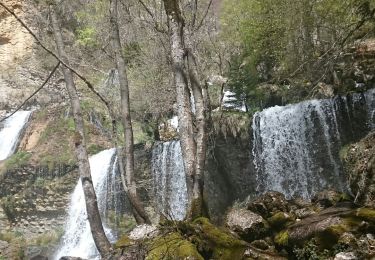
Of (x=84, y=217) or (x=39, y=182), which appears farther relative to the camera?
(x=39, y=182)

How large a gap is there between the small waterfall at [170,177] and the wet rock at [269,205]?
29.6ft

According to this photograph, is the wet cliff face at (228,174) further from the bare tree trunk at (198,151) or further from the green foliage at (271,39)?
the bare tree trunk at (198,151)

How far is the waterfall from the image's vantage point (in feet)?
76.2

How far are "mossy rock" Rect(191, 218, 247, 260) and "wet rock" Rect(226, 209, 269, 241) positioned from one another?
391mm

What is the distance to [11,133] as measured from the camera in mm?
24078

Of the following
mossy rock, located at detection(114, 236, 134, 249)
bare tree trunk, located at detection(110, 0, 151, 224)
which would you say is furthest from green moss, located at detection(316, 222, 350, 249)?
bare tree trunk, located at detection(110, 0, 151, 224)

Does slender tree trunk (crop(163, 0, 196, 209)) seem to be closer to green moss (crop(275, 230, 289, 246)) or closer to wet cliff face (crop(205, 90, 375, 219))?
green moss (crop(275, 230, 289, 246))

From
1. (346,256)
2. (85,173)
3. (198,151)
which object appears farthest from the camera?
(85,173)

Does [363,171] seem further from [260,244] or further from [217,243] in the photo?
[217,243]

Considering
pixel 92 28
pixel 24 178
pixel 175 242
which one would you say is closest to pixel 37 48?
pixel 92 28

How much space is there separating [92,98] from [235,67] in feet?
26.5

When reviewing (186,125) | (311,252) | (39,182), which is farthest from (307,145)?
(39,182)

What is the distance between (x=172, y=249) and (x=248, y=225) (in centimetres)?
128

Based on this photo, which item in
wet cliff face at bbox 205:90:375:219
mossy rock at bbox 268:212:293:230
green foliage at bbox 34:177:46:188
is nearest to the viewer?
mossy rock at bbox 268:212:293:230
